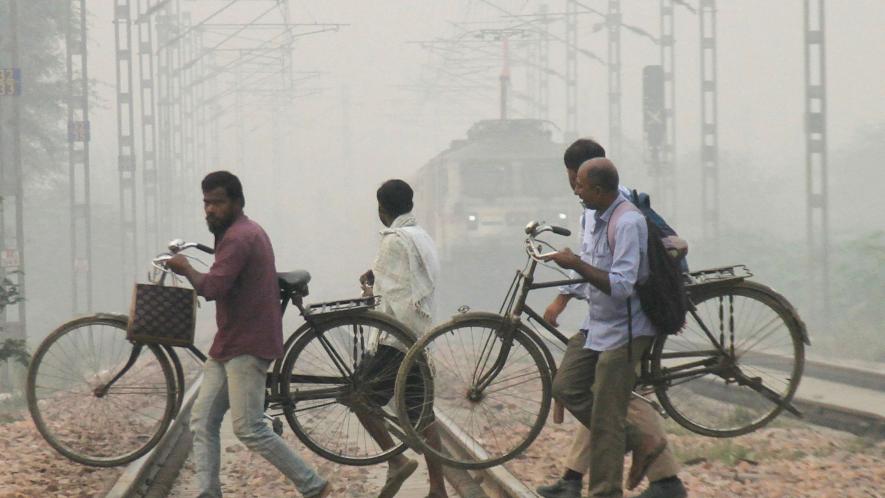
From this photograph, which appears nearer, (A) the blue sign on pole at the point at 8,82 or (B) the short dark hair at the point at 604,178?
(B) the short dark hair at the point at 604,178

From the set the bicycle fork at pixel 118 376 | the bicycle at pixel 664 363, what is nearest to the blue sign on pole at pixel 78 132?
the bicycle fork at pixel 118 376

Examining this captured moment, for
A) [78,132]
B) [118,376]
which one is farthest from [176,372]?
[78,132]

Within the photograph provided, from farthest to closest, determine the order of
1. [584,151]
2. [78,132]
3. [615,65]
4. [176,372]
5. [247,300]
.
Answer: [615,65]
[78,132]
[176,372]
[584,151]
[247,300]

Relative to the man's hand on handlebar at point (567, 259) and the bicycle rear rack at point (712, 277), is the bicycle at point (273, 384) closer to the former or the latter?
the man's hand on handlebar at point (567, 259)

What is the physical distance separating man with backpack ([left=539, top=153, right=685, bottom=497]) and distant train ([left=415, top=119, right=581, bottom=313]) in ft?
76.3

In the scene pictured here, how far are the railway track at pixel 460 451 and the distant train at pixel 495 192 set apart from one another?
16663 millimetres

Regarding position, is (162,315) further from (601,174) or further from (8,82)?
(8,82)

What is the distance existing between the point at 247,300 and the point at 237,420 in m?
0.64

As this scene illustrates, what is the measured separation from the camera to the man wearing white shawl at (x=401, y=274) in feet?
23.7

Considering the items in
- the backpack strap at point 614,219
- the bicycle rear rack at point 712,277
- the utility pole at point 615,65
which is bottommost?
the bicycle rear rack at point 712,277

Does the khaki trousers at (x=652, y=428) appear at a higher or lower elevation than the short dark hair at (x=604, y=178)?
lower

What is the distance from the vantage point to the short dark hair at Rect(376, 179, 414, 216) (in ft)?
24.0

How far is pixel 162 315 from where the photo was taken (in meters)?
6.86

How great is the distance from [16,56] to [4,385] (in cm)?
544
